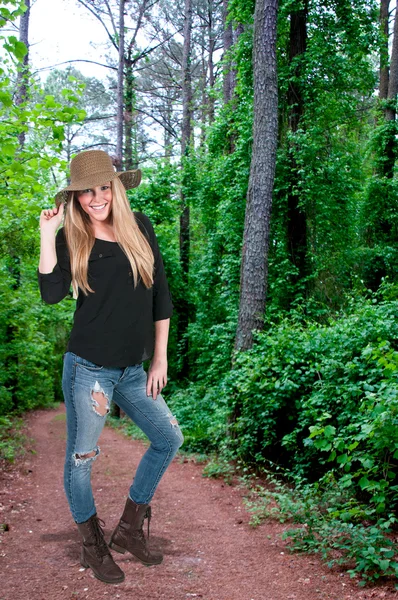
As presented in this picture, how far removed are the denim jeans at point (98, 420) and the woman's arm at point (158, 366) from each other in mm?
43

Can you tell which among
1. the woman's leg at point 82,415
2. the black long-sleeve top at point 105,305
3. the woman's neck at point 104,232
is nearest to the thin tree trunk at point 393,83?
the woman's neck at point 104,232

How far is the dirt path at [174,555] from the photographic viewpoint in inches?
134

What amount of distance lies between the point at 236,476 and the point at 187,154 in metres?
12.4

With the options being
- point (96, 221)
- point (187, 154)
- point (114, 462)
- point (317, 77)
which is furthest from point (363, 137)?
point (96, 221)

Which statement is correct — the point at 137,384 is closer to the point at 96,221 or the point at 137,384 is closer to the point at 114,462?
the point at 96,221

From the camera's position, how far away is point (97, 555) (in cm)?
346

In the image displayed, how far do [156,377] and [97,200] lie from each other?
3.79 ft

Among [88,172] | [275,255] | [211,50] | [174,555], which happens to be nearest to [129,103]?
[211,50]

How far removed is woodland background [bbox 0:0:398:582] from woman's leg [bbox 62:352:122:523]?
1.37 m

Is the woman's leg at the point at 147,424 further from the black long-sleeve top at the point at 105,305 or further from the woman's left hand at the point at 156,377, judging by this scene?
the black long-sleeve top at the point at 105,305

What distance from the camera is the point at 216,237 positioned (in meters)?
15.4

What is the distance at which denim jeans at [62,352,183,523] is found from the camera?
3279 mm

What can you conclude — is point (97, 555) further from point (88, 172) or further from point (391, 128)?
point (391, 128)

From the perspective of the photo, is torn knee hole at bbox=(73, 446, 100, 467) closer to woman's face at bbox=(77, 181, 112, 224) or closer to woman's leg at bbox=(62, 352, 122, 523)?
woman's leg at bbox=(62, 352, 122, 523)
